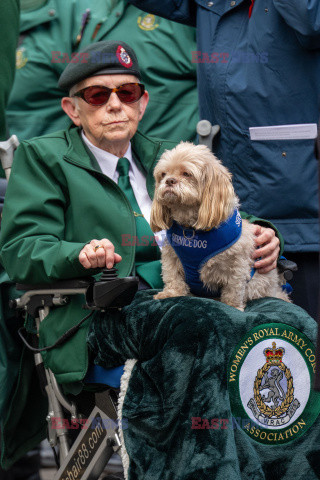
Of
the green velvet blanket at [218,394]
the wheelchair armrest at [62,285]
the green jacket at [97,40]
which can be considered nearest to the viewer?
the green velvet blanket at [218,394]

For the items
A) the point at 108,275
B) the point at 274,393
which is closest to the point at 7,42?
the point at 108,275

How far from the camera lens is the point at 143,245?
3.28 metres

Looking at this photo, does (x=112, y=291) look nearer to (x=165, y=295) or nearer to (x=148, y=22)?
(x=165, y=295)

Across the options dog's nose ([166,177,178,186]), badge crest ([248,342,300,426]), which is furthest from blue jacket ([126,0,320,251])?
badge crest ([248,342,300,426])

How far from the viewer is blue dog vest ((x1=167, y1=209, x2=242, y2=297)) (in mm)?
2889

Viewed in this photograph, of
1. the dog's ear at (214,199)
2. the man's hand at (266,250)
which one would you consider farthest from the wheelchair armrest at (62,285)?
the man's hand at (266,250)

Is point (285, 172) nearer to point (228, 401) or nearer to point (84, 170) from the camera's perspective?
point (84, 170)

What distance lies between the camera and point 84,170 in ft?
10.4

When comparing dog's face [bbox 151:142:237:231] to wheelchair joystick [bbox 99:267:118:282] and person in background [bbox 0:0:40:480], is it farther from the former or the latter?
person in background [bbox 0:0:40:480]

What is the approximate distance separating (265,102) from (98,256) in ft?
3.80

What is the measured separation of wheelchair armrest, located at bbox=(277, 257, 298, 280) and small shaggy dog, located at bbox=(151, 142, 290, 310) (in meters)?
0.20

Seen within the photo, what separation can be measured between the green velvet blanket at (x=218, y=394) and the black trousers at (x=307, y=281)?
76 centimetres

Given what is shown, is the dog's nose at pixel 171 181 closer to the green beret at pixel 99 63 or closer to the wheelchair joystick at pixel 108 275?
the wheelchair joystick at pixel 108 275

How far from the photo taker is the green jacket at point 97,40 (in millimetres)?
4375
